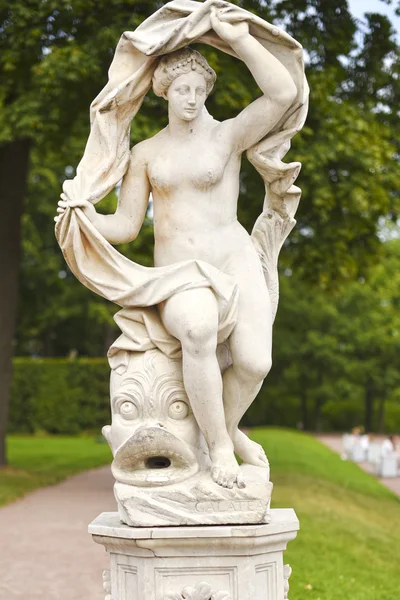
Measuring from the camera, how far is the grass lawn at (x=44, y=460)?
14.6 meters

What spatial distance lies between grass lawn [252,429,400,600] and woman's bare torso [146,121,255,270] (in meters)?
3.83

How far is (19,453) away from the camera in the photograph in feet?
70.4

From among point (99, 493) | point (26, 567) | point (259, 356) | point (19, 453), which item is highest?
point (259, 356)

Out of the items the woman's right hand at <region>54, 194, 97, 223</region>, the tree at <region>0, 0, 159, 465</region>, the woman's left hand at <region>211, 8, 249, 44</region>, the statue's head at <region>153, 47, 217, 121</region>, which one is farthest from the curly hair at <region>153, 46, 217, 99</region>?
the tree at <region>0, 0, 159, 465</region>

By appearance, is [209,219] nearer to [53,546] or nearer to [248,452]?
[248,452]

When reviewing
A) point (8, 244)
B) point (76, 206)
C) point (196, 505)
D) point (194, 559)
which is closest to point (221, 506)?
point (196, 505)

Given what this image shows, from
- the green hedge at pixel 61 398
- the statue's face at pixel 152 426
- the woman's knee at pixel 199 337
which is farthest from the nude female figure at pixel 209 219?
the green hedge at pixel 61 398

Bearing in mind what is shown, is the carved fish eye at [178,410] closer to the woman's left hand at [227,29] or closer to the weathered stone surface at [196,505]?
the weathered stone surface at [196,505]

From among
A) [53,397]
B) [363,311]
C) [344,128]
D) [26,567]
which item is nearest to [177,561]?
[26,567]

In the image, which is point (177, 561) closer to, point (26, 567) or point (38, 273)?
point (26, 567)

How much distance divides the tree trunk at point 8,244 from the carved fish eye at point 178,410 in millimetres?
11505

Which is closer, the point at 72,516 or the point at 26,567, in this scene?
the point at 26,567

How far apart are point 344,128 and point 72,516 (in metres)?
6.52

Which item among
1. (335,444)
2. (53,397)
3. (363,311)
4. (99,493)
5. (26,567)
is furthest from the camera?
(363,311)
